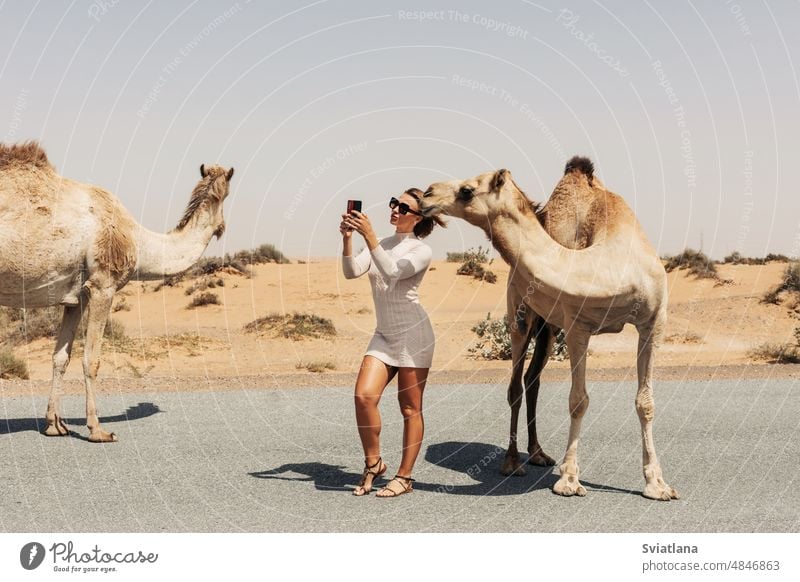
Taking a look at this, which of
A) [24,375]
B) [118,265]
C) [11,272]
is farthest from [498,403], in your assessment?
[24,375]

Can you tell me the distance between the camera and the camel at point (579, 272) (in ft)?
22.0

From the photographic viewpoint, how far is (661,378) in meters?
15.2

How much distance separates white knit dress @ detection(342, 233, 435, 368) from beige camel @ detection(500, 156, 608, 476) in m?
1.05

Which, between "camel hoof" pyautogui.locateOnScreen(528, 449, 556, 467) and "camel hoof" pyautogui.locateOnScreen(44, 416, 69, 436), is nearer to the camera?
"camel hoof" pyautogui.locateOnScreen(528, 449, 556, 467)

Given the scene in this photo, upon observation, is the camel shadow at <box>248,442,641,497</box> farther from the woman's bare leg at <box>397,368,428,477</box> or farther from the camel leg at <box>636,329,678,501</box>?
the woman's bare leg at <box>397,368,428,477</box>

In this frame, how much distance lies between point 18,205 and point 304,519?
553cm

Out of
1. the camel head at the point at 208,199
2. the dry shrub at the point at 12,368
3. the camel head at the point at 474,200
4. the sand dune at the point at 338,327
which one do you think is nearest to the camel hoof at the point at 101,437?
the camel head at the point at 208,199

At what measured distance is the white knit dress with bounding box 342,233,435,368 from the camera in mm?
7164

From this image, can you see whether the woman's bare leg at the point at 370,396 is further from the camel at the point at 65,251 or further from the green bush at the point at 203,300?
the green bush at the point at 203,300

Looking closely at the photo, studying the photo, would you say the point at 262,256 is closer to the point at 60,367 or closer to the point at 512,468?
the point at 60,367

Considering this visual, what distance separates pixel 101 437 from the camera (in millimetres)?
9906

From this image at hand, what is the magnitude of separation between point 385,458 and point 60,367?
4.26 meters
